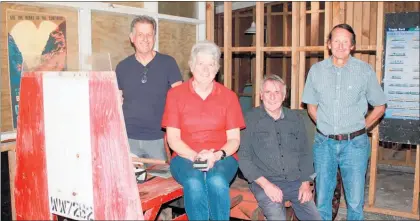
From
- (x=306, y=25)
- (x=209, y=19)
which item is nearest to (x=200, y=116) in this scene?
(x=209, y=19)

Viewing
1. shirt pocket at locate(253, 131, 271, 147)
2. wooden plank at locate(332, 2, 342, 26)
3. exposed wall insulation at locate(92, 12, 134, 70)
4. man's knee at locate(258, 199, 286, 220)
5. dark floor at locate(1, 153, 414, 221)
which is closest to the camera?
man's knee at locate(258, 199, 286, 220)

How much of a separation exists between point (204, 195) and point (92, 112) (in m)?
1.01

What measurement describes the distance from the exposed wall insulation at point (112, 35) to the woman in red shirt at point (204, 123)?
1533 mm

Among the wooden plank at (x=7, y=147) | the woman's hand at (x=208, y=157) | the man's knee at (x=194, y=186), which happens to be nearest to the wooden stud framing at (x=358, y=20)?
the woman's hand at (x=208, y=157)

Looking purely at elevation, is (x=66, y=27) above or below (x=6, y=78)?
above

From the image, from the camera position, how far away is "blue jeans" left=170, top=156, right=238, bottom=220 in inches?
110

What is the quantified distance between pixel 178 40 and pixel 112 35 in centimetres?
109

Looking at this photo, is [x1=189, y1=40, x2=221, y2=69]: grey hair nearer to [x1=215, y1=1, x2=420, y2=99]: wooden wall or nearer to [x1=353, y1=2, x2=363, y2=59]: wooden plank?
[x1=215, y1=1, x2=420, y2=99]: wooden wall

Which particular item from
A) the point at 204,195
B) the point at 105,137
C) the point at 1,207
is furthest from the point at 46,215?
the point at 1,207

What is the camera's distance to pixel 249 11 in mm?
12211

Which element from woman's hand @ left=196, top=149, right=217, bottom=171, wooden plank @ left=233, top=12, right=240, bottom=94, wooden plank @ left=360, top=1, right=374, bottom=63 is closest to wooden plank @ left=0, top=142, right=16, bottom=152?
woman's hand @ left=196, top=149, right=217, bottom=171

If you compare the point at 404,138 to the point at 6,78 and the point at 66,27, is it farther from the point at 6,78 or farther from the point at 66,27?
the point at 6,78

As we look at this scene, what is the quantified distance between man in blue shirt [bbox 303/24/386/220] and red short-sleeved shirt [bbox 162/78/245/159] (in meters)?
0.90

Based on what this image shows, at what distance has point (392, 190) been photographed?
5.86 meters
